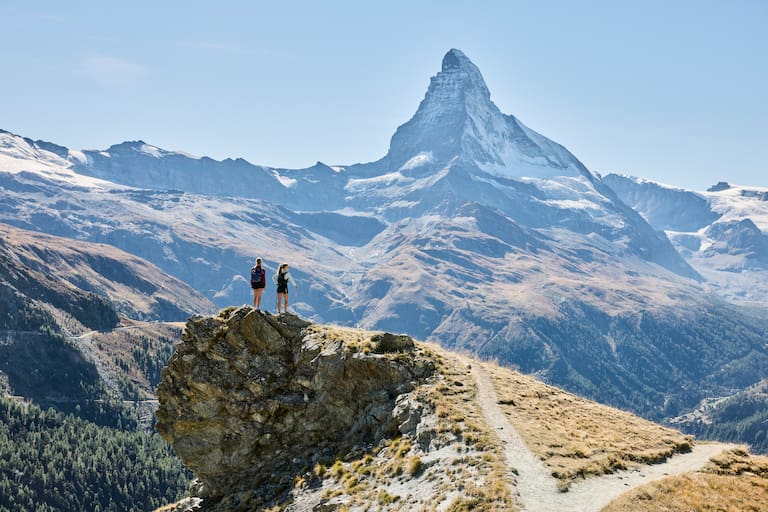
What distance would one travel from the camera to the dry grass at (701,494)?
92.6ft

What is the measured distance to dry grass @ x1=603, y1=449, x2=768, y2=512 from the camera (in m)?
28.2

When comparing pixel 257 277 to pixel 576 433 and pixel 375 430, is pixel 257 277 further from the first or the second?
pixel 576 433

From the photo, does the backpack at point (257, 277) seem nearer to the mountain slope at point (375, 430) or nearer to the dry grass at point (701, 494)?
the mountain slope at point (375, 430)

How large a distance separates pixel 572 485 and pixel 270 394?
874 inches

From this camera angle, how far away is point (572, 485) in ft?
102

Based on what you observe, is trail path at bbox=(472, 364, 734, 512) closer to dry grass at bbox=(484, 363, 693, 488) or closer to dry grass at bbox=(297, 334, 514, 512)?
dry grass at bbox=(484, 363, 693, 488)

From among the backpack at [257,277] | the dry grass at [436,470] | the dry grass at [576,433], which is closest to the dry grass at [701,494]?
the dry grass at [576,433]

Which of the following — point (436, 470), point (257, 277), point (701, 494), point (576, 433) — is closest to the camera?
point (701, 494)

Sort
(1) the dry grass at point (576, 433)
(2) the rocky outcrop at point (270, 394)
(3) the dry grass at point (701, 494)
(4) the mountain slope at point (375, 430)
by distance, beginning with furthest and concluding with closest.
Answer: (2) the rocky outcrop at point (270, 394) → (1) the dry grass at point (576, 433) → (4) the mountain slope at point (375, 430) → (3) the dry grass at point (701, 494)

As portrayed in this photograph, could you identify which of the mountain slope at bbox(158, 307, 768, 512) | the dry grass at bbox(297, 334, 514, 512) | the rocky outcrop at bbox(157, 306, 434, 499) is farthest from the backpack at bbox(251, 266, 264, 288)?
the dry grass at bbox(297, 334, 514, 512)

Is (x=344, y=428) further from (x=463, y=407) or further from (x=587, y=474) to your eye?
(x=587, y=474)

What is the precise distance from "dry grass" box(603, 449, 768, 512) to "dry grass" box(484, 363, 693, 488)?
10.3 ft

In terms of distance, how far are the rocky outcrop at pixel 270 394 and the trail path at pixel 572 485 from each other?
7970mm

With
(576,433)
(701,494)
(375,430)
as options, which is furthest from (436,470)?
(701,494)
